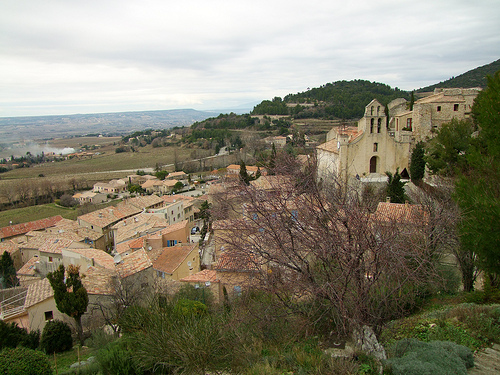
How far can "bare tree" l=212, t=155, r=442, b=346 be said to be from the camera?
16.3 ft

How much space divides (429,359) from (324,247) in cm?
212

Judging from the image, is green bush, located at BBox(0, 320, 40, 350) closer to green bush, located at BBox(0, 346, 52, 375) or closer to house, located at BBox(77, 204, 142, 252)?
green bush, located at BBox(0, 346, 52, 375)

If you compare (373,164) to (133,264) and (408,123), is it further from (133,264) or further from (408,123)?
(133,264)

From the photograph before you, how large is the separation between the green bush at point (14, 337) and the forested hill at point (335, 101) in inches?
2451

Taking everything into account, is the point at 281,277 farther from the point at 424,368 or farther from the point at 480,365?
the point at 480,365

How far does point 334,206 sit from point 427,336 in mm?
3472

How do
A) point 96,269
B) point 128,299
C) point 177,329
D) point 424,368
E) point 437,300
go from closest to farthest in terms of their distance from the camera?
point 424,368, point 177,329, point 437,300, point 128,299, point 96,269

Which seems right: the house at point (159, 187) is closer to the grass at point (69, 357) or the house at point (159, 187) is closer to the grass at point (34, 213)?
the grass at point (34, 213)

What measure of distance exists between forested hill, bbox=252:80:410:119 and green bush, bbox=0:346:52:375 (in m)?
64.5

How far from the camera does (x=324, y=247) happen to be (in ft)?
17.0

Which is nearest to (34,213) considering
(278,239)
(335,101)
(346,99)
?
(278,239)

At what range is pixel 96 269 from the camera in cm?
1452

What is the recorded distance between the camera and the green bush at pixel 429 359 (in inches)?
172

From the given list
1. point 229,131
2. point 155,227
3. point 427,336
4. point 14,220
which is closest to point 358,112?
point 229,131
